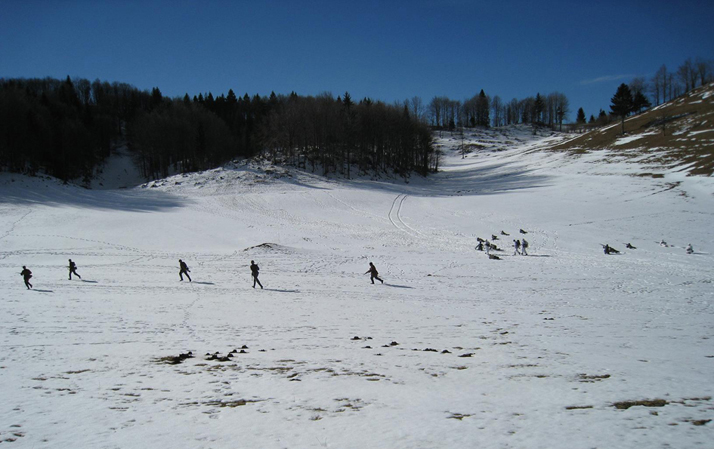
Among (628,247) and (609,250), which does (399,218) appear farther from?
(628,247)

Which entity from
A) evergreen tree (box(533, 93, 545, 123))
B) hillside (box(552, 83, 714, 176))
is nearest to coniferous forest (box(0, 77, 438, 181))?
hillside (box(552, 83, 714, 176))

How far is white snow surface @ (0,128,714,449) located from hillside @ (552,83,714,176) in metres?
25.9

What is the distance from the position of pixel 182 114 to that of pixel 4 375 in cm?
8657

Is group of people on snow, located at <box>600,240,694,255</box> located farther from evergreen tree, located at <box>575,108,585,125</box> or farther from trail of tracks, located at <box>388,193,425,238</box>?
evergreen tree, located at <box>575,108,585,125</box>

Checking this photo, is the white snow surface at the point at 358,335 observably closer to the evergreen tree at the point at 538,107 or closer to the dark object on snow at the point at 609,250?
the dark object on snow at the point at 609,250

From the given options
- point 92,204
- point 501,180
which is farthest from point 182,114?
point 501,180

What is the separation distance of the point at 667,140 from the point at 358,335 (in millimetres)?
87280

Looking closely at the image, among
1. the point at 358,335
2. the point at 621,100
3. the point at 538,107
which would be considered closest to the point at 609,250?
the point at 358,335

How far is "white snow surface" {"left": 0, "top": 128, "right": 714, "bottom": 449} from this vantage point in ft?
21.4

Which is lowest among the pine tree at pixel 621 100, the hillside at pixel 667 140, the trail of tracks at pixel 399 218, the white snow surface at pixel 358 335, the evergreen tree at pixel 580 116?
the white snow surface at pixel 358 335

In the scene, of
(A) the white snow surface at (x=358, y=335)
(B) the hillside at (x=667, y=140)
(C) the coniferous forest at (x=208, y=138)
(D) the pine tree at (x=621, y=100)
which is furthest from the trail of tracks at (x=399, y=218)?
(D) the pine tree at (x=621, y=100)

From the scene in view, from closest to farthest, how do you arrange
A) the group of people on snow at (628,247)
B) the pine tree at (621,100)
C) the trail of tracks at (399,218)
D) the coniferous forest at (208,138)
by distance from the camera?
the group of people on snow at (628,247) < the trail of tracks at (399,218) < the coniferous forest at (208,138) < the pine tree at (621,100)

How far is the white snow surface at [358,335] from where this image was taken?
652cm

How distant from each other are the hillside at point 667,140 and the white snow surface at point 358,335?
2587cm
